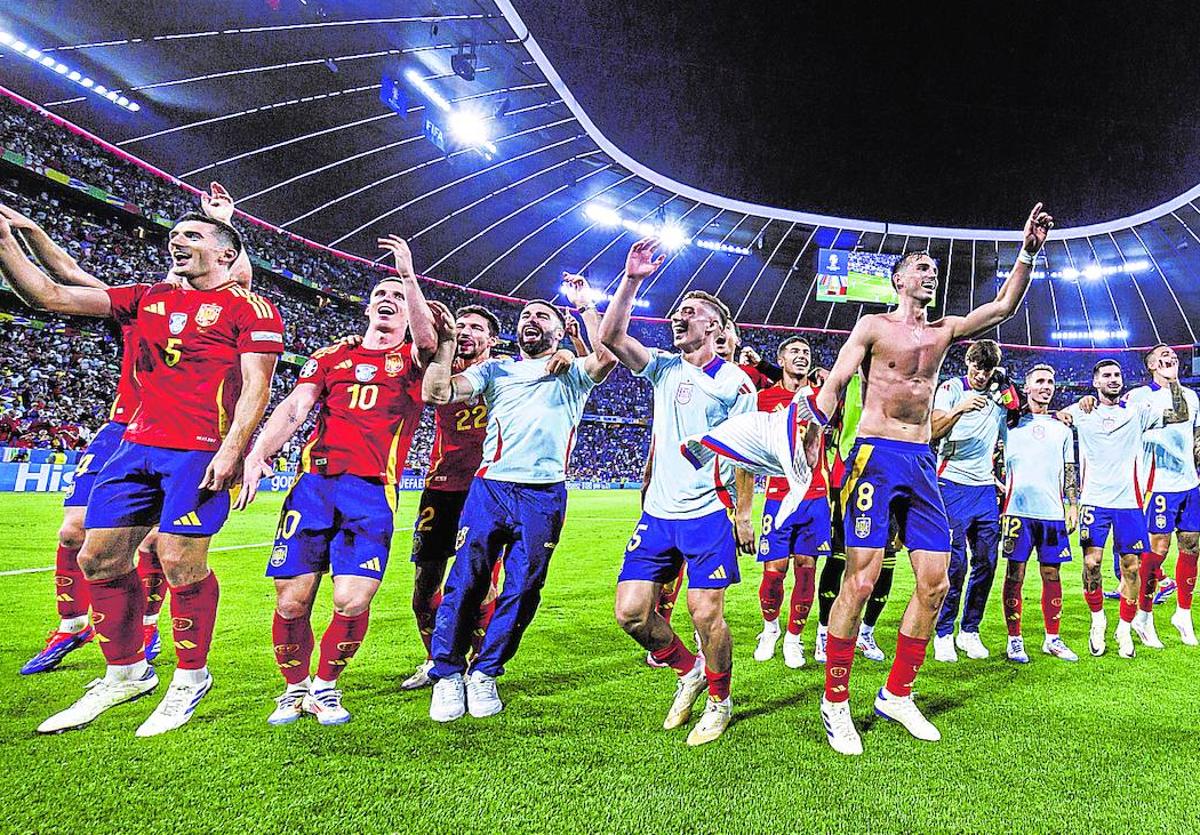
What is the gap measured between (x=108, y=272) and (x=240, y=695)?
Answer: 21.5 m

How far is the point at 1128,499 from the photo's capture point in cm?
525

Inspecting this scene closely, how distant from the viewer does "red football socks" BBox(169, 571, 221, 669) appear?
305 centimetres

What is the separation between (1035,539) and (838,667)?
9.28 feet

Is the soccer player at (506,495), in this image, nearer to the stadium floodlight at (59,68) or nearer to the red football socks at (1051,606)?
the red football socks at (1051,606)

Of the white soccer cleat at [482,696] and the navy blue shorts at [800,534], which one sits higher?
the navy blue shorts at [800,534]

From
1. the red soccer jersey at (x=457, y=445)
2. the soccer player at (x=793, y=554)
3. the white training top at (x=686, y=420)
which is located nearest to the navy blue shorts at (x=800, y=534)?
the soccer player at (x=793, y=554)

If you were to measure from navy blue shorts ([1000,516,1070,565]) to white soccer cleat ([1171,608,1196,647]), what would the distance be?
1.36 meters

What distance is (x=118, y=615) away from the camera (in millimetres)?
3113

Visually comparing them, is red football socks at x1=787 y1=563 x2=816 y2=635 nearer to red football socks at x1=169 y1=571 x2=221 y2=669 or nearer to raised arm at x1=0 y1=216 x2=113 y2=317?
red football socks at x1=169 y1=571 x2=221 y2=669

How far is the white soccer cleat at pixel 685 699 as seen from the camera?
3105 millimetres

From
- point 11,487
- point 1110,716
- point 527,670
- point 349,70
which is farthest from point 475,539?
point 349,70

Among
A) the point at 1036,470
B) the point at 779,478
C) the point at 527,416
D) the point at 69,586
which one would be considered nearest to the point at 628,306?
the point at 527,416

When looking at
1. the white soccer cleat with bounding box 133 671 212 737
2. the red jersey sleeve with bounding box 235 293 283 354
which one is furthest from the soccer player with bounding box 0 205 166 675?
the white soccer cleat with bounding box 133 671 212 737

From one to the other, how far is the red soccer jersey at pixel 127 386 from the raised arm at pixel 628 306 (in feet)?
7.55
